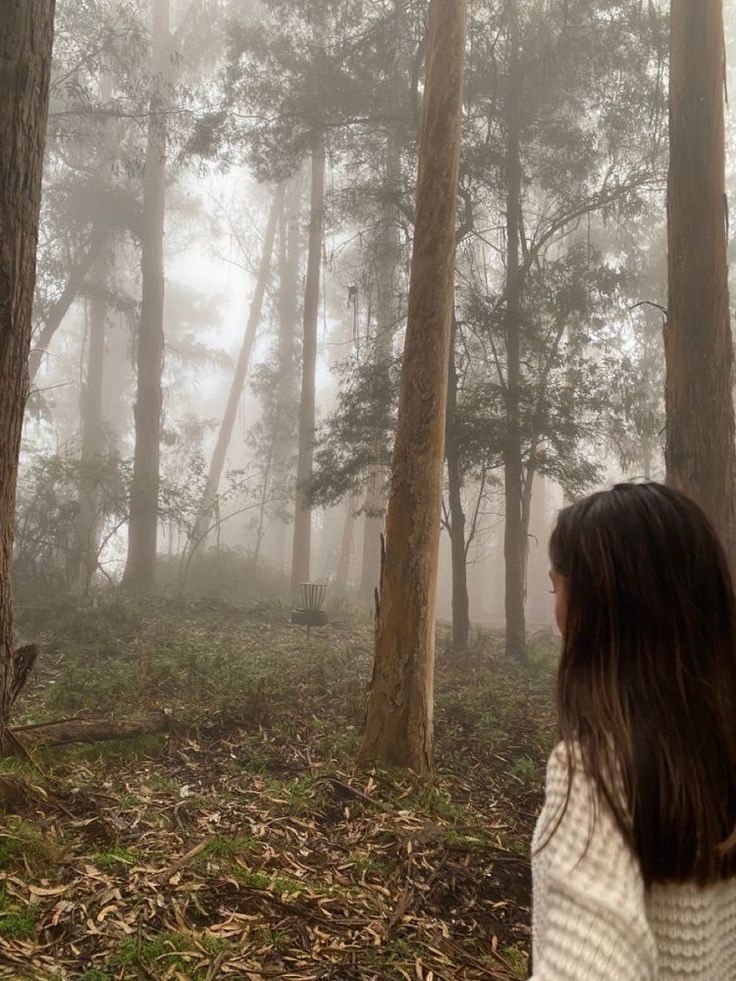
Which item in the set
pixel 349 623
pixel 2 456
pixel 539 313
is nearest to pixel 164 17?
pixel 539 313

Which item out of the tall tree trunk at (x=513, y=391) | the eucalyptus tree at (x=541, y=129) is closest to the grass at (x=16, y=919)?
the tall tree trunk at (x=513, y=391)

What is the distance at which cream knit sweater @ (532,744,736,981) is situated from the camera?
0.92 m

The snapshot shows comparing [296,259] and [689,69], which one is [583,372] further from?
[296,259]

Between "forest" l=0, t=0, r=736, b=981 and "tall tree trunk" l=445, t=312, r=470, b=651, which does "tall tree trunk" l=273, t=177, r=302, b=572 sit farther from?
"tall tree trunk" l=445, t=312, r=470, b=651

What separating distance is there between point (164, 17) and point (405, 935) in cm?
2372

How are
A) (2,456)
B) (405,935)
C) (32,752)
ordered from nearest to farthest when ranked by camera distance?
1. (405,935)
2. (2,456)
3. (32,752)

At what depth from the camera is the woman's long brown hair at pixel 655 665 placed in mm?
1047

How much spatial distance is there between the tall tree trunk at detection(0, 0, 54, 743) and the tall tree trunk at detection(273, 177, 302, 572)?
2112cm

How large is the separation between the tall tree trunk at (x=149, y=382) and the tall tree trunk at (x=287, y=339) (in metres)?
7.13

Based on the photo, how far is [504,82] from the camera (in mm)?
13359

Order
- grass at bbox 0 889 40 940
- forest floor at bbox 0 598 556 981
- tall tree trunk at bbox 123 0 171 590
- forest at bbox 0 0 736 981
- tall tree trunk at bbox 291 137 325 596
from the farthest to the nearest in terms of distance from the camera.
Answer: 1. tall tree trunk at bbox 291 137 325 596
2. tall tree trunk at bbox 123 0 171 590
3. forest at bbox 0 0 736 981
4. forest floor at bbox 0 598 556 981
5. grass at bbox 0 889 40 940

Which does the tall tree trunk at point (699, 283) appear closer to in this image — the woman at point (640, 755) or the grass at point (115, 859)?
the grass at point (115, 859)

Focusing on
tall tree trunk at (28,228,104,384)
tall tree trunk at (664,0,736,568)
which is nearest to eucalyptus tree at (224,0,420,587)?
tall tree trunk at (28,228,104,384)

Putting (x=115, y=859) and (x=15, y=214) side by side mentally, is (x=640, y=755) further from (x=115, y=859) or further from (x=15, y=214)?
(x=15, y=214)
